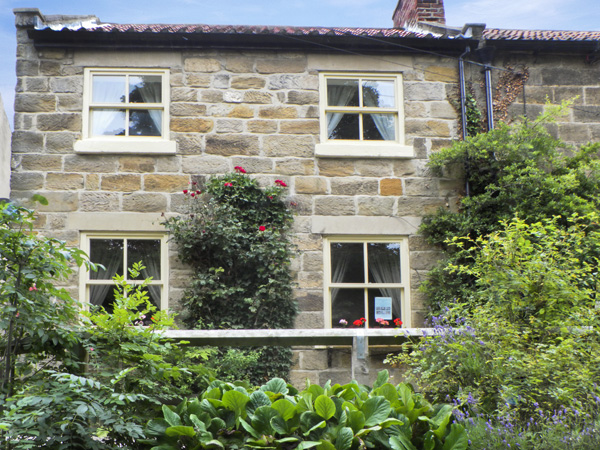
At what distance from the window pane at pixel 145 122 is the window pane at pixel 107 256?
4.95 feet

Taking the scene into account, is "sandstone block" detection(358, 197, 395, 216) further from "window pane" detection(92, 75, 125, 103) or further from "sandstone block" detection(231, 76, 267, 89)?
"window pane" detection(92, 75, 125, 103)

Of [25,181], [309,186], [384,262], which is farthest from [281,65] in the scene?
[25,181]

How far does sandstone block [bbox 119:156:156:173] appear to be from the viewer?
8664 mm

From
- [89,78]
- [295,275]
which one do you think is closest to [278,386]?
[295,275]

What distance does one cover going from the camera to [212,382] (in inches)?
171

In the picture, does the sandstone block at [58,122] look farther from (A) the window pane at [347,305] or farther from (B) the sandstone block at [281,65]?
(A) the window pane at [347,305]

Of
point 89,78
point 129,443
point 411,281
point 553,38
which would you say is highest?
point 553,38

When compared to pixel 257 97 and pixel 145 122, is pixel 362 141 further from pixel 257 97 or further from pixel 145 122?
pixel 145 122

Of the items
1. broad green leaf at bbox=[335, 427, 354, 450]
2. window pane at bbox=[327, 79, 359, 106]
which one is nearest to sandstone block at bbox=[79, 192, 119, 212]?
window pane at bbox=[327, 79, 359, 106]

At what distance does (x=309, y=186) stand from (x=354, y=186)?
61 centimetres

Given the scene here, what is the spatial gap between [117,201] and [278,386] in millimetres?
5047

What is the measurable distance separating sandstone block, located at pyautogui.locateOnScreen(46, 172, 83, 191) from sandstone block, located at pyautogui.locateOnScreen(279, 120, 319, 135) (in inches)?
108

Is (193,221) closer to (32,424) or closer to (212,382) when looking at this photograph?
(212,382)

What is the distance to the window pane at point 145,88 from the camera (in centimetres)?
903
